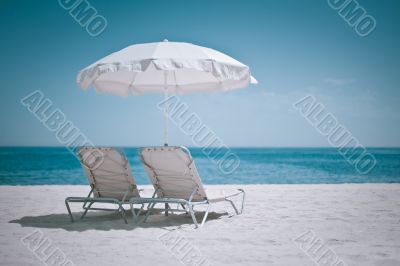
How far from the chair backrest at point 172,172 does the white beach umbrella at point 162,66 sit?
88cm

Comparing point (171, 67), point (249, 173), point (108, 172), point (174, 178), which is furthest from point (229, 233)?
point (249, 173)

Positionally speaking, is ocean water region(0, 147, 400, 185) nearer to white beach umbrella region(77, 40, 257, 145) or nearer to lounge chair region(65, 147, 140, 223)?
white beach umbrella region(77, 40, 257, 145)

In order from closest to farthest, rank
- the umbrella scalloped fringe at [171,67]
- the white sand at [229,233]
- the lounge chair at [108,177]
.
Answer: the white sand at [229,233] → the umbrella scalloped fringe at [171,67] → the lounge chair at [108,177]

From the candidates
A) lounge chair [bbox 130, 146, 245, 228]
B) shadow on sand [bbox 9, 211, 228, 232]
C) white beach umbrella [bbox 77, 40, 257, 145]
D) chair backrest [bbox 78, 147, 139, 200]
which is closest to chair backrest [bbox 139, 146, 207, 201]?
lounge chair [bbox 130, 146, 245, 228]

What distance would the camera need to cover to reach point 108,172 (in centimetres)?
557

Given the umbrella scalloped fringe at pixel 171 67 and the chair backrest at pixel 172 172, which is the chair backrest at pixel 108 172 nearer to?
the chair backrest at pixel 172 172

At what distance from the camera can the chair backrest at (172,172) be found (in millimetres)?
5132

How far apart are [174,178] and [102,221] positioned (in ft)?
3.72

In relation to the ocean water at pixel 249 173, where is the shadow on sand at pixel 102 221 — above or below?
above

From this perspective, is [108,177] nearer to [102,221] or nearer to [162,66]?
[102,221]

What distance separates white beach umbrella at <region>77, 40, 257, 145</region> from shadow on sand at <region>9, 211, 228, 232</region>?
3.83 feet

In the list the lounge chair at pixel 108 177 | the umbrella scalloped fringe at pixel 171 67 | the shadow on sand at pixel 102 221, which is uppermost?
the umbrella scalloped fringe at pixel 171 67

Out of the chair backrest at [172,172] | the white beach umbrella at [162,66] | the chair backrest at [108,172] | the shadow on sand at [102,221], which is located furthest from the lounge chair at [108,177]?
the white beach umbrella at [162,66]

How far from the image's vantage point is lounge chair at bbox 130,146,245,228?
5.13 m
